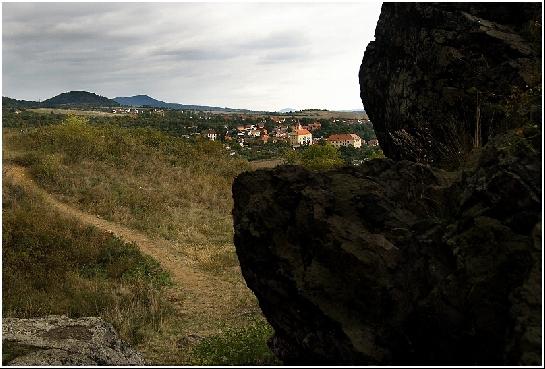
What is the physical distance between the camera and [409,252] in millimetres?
4816

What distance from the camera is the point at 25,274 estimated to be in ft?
39.0

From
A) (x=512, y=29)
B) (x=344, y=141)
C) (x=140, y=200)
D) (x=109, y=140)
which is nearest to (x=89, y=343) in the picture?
(x=512, y=29)

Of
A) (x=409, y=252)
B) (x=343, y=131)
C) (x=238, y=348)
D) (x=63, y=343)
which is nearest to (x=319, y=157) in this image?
(x=238, y=348)

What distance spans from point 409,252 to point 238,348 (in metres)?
4.83

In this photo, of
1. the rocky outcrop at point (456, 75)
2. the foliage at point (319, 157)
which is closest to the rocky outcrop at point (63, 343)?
the rocky outcrop at point (456, 75)

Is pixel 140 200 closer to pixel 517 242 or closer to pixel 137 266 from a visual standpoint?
pixel 137 266

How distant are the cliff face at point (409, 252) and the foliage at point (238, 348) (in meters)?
1.59

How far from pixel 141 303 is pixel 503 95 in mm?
8756

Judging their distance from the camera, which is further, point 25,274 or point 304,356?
point 25,274

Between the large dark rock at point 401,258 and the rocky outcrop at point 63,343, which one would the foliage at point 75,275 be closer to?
the rocky outcrop at point 63,343

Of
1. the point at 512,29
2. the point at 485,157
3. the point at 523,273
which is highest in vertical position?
the point at 512,29

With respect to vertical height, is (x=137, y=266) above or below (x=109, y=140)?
below

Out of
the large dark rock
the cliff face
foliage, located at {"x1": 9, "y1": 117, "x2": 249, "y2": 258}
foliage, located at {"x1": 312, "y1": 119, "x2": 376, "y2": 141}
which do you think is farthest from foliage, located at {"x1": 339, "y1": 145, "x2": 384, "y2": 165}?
foliage, located at {"x1": 312, "y1": 119, "x2": 376, "y2": 141}

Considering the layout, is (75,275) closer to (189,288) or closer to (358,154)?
(189,288)
